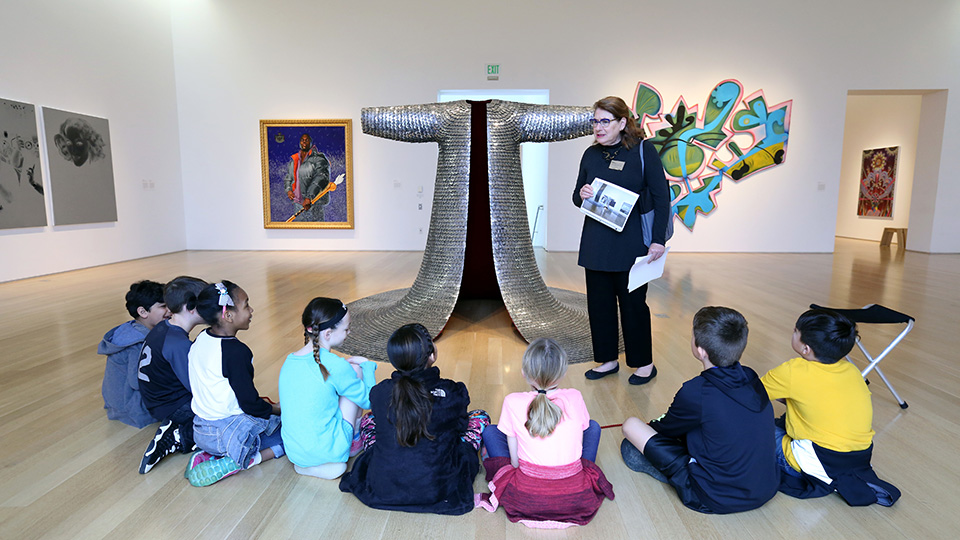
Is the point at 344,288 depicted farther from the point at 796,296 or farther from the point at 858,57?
the point at 858,57

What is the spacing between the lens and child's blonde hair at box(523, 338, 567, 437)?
163 centimetres

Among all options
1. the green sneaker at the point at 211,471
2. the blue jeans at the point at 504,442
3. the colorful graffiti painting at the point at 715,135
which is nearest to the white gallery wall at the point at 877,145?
the colorful graffiti painting at the point at 715,135

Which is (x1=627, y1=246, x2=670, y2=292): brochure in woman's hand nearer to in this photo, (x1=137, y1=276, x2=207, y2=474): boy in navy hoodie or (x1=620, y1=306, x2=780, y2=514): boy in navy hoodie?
(x1=620, y1=306, x2=780, y2=514): boy in navy hoodie

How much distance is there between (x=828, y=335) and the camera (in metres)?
1.76

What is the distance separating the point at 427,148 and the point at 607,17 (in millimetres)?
3609

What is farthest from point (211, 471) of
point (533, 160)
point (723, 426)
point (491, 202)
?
point (533, 160)

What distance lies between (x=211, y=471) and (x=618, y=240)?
205cm

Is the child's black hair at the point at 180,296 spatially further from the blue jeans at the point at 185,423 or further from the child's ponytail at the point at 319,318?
the child's ponytail at the point at 319,318

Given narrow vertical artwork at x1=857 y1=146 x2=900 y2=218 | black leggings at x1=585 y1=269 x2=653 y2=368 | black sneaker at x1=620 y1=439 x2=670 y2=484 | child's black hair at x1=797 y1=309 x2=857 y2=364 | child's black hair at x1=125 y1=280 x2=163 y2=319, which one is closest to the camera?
child's black hair at x1=797 y1=309 x2=857 y2=364

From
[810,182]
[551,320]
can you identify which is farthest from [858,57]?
[551,320]

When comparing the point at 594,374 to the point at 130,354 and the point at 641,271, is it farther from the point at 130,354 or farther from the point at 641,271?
the point at 130,354

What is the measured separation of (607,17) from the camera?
28.9ft

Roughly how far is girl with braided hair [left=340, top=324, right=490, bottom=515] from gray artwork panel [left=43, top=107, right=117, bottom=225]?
7135 mm

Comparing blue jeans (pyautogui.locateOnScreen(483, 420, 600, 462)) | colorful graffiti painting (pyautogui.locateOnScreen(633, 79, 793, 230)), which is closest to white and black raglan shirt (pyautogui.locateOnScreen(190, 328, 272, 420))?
blue jeans (pyautogui.locateOnScreen(483, 420, 600, 462))
